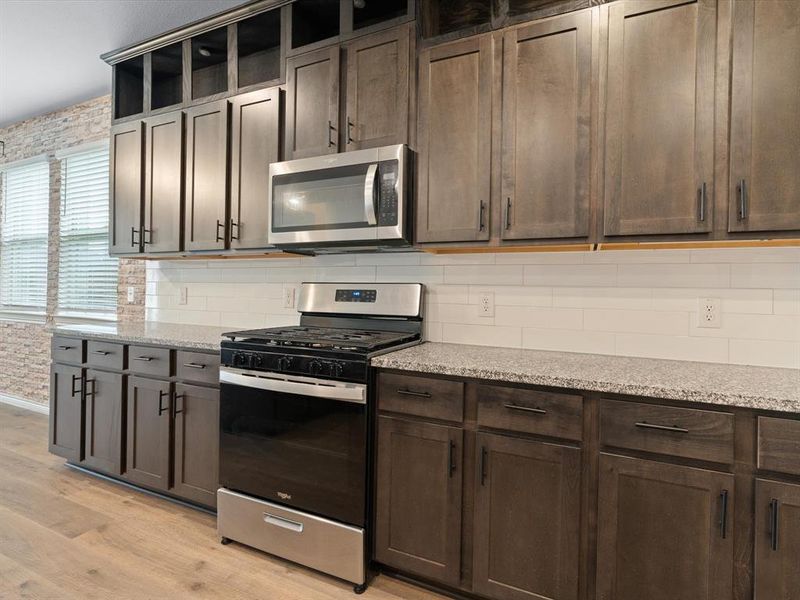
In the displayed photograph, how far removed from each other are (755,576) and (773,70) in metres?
1.57

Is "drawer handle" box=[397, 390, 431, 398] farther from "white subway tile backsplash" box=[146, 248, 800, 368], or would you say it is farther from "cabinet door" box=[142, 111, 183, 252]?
"cabinet door" box=[142, 111, 183, 252]

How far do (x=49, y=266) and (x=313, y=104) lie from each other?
3.46m

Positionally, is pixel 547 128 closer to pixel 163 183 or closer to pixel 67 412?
pixel 163 183

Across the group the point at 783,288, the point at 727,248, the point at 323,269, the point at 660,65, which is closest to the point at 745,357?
the point at 783,288

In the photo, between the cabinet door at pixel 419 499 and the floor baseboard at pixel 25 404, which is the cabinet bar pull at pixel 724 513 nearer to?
the cabinet door at pixel 419 499

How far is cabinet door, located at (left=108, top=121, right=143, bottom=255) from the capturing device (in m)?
3.05

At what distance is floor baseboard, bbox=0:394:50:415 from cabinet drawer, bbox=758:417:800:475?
16.7 feet

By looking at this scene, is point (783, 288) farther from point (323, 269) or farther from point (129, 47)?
point (129, 47)

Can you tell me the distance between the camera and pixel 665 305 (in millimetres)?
1976

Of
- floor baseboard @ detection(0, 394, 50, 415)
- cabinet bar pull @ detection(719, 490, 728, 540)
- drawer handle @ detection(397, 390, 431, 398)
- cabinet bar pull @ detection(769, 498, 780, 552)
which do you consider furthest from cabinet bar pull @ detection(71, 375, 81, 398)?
cabinet bar pull @ detection(769, 498, 780, 552)

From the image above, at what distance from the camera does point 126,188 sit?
10.2 feet

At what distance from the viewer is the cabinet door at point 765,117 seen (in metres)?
1.53

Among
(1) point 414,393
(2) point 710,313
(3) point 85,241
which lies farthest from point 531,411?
(3) point 85,241

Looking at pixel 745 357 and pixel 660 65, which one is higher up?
pixel 660 65
